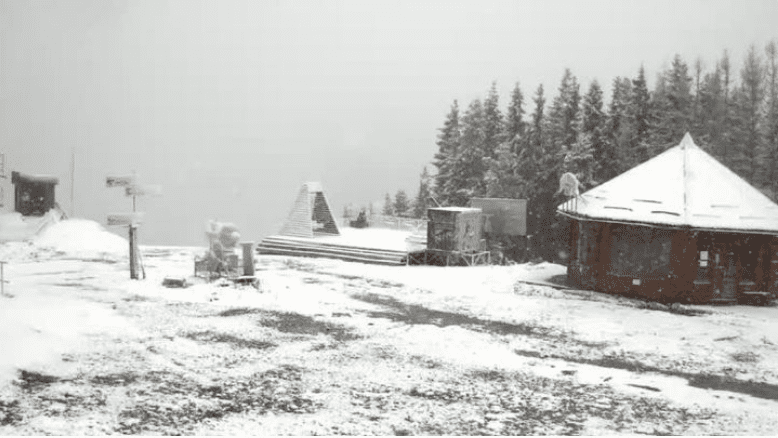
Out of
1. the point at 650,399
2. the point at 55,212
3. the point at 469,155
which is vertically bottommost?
the point at 650,399

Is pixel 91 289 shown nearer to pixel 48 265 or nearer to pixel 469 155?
pixel 48 265

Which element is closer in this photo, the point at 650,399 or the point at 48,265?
the point at 650,399

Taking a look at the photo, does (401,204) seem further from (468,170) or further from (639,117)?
(639,117)

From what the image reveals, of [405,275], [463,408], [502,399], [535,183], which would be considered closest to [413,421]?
[463,408]

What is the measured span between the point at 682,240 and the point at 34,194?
2906 centimetres

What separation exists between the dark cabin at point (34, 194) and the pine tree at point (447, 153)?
2425 centimetres

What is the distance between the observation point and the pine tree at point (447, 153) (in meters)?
47.8

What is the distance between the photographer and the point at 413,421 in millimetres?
9430

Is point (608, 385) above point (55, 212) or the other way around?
the other way around

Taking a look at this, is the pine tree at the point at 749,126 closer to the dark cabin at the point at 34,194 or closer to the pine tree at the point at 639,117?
the pine tree at the point at 639,117

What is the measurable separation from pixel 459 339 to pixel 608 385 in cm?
383

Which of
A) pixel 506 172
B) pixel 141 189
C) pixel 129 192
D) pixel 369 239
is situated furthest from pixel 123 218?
pixel 506 172

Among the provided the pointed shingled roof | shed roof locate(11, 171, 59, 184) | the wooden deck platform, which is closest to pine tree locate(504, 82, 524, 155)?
the wooden deck platform

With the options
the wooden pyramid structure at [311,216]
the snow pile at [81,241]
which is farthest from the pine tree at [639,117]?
the snow pile at [81,241]
